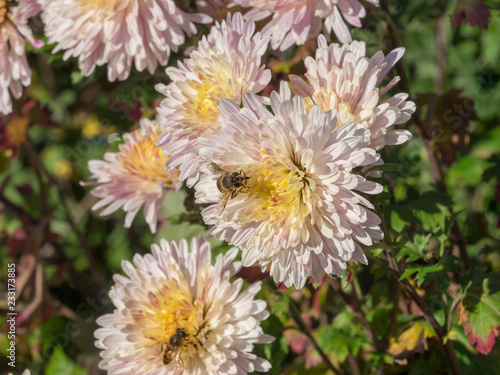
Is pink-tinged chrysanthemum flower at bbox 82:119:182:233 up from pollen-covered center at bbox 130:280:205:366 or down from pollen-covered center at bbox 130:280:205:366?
up

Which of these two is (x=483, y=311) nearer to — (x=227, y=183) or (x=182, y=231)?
(x=227, y=183)

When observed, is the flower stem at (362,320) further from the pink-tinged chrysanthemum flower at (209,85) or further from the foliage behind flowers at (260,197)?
the pink-tinged chrysanthemum flower at (209,85)

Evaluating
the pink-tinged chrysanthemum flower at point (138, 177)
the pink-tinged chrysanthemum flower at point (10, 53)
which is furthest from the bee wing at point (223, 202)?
the pink-tinged chrysanthemum flower at point (10, 53)

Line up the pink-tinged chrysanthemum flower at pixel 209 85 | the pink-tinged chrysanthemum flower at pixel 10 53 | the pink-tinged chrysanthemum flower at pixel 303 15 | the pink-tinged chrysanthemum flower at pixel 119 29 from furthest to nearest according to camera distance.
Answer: the pink-tinged chrysanthemum flower at pixel 10 53
the pink-tinged chrysanthemum flower at pixel 119 29
the pink-tinged chrysanthemum flower at pixel 303 15
the pink-tinged chrysanthemum flower at pixel 209 85

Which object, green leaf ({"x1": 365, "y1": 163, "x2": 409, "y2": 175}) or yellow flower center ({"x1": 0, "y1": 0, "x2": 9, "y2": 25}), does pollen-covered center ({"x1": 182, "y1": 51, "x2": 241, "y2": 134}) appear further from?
yellow flower center ({"x1": 0, "y1": 0, "x2": 9, "y2": 25})

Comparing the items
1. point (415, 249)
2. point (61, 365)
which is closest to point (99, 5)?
point (415, 249)

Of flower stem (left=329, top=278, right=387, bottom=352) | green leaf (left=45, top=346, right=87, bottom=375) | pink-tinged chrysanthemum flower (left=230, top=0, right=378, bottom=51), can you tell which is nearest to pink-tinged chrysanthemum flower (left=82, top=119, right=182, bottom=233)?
pink-tinged chrysanthemum flower (left=230, top=0, right=378, bottom=51)
